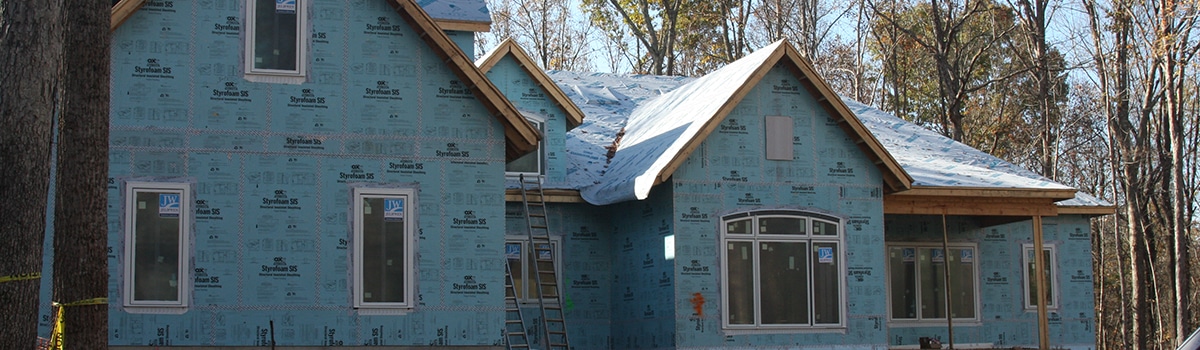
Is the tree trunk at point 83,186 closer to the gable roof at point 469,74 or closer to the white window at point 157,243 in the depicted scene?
the white window at point 157,243

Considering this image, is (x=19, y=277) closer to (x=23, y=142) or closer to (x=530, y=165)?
(x=23, y=142)

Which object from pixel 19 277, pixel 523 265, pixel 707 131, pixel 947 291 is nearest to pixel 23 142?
pixel 19 277

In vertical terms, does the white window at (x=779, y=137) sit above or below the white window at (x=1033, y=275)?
above

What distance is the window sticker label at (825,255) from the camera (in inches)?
727

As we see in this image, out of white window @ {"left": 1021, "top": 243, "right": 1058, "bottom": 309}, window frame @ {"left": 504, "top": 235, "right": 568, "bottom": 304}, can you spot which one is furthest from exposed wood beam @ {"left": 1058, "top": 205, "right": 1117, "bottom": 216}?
window frame @ {"left": 504, "top": 235, "right": 568, "bottom": 304}

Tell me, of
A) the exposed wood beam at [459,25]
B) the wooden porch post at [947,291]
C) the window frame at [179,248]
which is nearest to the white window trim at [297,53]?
the window frame at [179,248]

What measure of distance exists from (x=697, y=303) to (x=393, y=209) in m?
4.49

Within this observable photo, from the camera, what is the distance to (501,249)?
16.2m

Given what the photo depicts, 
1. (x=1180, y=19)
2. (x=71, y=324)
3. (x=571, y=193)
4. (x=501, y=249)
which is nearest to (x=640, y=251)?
(x=571, y=193)

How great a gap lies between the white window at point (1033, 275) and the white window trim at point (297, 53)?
1284 cm

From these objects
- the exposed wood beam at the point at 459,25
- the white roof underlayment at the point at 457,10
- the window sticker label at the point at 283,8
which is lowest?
the window sticker label at the point at 283,8

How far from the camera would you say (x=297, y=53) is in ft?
52.3

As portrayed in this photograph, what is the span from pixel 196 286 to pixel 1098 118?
31.0 meters

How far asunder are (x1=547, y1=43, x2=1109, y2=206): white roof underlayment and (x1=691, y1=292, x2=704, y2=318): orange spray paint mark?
156cm
